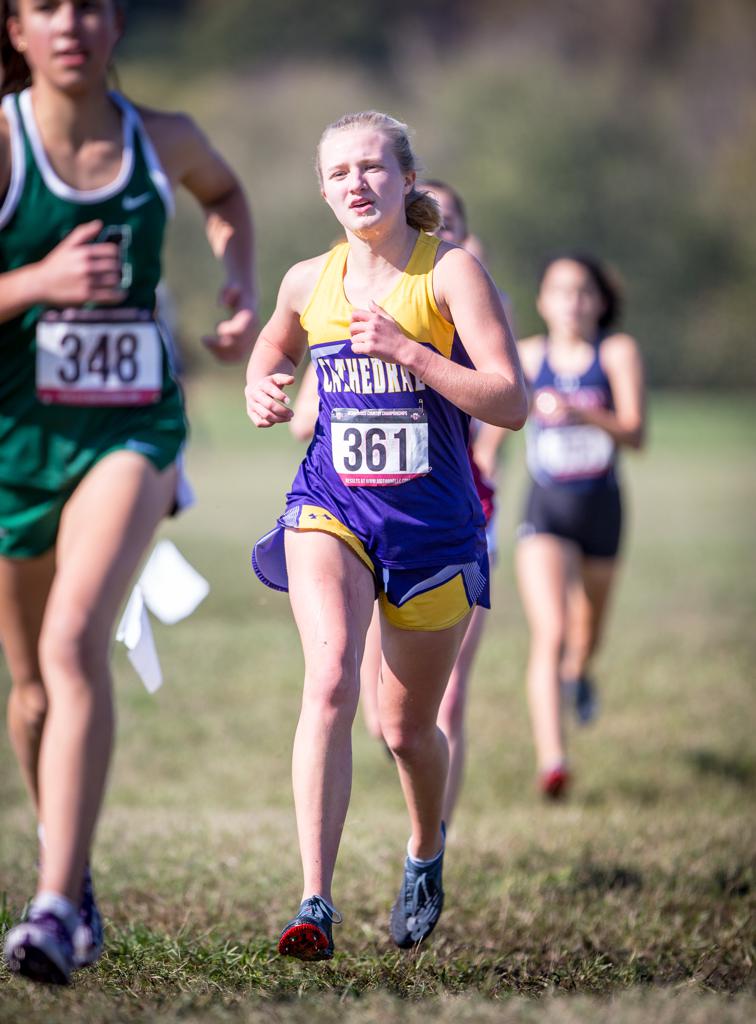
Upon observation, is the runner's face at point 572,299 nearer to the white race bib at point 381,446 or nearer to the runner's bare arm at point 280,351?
the runner's bare arm at point 280,351

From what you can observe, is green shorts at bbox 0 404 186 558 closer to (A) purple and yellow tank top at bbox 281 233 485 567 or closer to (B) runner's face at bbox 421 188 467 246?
(A) purple and yellow tank top at bbox 281 233 485 567

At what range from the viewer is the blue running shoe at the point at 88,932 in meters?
3.82

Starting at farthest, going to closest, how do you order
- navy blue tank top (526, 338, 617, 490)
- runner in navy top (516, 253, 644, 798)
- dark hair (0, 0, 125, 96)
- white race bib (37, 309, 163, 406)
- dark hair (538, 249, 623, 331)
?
dark hair (538, 249, 623, 331) < navy blue tank top (526, 338, 617, 490) < runner in navy top (516, 253, 644, 798) < dark hair (0, 0, 125, 96) < white race bib (37, 309, 163, 406)

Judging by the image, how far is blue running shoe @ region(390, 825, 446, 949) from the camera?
177 inches

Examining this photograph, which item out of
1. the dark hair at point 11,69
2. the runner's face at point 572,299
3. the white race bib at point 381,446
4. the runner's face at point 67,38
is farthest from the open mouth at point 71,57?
the runner's face at point 572,299

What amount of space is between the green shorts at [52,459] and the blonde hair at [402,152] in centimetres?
88

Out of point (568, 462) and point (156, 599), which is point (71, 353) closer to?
Answer: point (156, 599)

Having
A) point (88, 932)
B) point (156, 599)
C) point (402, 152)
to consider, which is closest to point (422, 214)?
point (402, 152)

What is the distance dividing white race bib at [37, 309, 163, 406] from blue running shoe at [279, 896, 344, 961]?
4.64 ft

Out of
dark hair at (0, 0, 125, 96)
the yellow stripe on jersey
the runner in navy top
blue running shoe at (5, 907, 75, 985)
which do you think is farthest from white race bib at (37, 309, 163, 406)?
the runner in navy top

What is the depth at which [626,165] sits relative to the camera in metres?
69.0

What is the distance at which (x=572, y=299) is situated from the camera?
7812mm

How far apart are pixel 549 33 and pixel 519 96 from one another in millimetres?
25779

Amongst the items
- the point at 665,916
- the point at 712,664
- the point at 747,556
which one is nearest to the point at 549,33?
the point at 747,556
